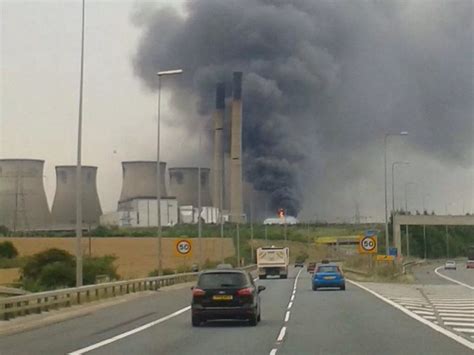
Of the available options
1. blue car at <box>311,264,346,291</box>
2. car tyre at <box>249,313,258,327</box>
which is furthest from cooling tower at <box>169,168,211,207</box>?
car tyre at <box>249,313,258,327</box>

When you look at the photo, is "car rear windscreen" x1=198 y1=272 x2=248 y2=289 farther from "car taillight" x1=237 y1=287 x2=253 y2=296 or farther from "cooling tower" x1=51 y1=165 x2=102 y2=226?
"cooling tower" x1=51 y1=165 x2=102 y2=226

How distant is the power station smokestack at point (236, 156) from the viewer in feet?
338

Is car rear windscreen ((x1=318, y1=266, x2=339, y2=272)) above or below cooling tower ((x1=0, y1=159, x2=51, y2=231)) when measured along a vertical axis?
below

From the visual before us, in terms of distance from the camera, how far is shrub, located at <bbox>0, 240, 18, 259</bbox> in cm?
8406

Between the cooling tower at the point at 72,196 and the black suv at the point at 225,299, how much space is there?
5963cm

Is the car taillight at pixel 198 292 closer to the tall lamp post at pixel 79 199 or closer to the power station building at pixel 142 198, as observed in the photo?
the tall lamp post at pixel 79 199

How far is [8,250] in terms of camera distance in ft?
281

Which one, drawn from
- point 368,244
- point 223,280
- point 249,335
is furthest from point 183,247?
point 249,335

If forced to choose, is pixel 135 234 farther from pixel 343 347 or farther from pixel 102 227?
pixel 343 347

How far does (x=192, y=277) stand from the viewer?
6181cm

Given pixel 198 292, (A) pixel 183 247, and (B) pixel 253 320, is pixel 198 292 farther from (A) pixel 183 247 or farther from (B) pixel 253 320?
(A) pixel 183 247

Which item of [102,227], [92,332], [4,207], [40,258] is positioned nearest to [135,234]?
[102,227]

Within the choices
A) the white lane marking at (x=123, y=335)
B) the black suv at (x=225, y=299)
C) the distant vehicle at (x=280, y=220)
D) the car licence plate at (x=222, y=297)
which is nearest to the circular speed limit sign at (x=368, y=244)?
the white lane marking at (x=123, y=335)

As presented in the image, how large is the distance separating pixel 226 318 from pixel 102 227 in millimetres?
86463
